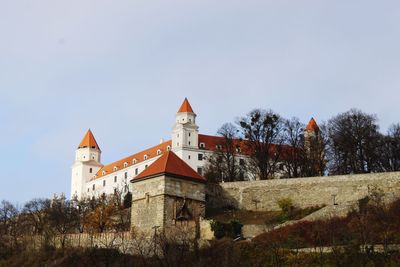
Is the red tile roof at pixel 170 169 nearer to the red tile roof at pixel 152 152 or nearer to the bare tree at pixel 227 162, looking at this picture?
the bare tree at pixel 227 162

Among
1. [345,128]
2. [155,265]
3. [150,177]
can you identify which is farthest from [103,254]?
[345,128]

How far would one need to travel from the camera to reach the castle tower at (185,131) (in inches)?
3147

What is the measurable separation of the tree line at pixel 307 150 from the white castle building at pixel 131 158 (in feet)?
43.8

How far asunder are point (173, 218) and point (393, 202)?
12804mm

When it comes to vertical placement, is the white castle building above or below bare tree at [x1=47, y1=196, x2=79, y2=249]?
above

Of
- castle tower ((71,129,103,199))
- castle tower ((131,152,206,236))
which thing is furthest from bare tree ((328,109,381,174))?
castle tower ((71,129,103,199))

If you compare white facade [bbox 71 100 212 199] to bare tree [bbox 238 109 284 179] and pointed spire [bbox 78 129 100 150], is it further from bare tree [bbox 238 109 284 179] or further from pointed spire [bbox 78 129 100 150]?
bare tree [bbox 238 109 284 179]

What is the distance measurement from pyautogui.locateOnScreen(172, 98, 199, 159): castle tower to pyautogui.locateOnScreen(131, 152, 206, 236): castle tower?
3482 cm

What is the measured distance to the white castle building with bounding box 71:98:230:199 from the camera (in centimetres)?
7969

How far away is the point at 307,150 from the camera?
58.8 meters

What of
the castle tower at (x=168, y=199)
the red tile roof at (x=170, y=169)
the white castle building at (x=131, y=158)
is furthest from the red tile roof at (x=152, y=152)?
the castle tower at (x=168, y=199)

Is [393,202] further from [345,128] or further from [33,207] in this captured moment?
[33,207]

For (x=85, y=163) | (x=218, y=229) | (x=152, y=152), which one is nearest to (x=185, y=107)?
(x=152, y=152)

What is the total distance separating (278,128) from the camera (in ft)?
191
